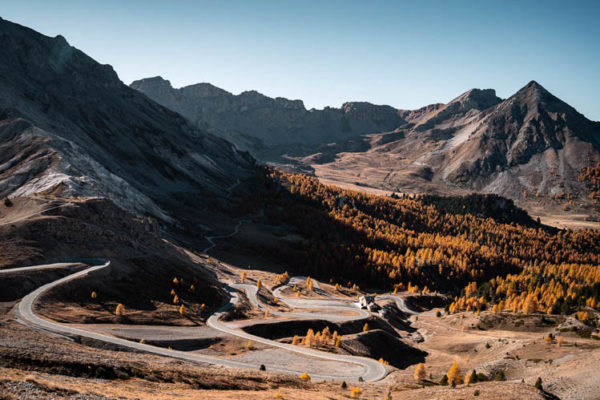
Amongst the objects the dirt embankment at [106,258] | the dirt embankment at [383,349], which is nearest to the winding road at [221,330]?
the dirt embankment at [106,258]

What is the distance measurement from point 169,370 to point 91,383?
40.3ft

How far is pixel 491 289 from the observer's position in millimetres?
168250

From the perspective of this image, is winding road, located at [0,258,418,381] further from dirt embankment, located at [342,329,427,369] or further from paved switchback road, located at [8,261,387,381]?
dirt embankment, located at [342,329,427,369]

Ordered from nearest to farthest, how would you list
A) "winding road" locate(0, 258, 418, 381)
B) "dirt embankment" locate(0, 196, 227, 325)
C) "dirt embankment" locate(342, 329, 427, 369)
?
"winding road" locate(0, 258, 418, 381) → "dirt embankment" locate(0, 196, 227, 325) → "dirt embankment" locate(342, 329, 427, 369)

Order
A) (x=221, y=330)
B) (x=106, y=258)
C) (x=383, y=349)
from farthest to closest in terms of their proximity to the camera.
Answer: (x=383, y=349) < (x=106, y=258) < (x=221, y=330)

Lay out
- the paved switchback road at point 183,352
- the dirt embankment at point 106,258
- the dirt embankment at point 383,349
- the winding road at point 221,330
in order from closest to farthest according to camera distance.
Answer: the paved switchback road at point 183,352
the winding road at point 221,330
the dirt embankment at point 106,258
the dirt embankment at point 383,349

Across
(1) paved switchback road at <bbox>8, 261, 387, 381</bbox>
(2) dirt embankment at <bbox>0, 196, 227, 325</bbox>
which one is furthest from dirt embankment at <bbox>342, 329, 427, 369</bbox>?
(2) dirt embankment at <bbox>0, 196, 227, 325</bbox>

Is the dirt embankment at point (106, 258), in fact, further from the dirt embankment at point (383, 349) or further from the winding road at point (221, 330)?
the dirt embankment at point (383, 349)

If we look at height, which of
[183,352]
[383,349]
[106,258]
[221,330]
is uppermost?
[106,258]

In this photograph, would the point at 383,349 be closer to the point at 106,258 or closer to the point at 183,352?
the point at 183,352

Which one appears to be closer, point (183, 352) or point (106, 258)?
point (183, 352)

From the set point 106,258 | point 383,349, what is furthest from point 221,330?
point 383,349

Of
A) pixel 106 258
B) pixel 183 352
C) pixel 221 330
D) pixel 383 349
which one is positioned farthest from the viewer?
pixel 383 349

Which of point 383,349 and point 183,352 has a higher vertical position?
point 183,352
